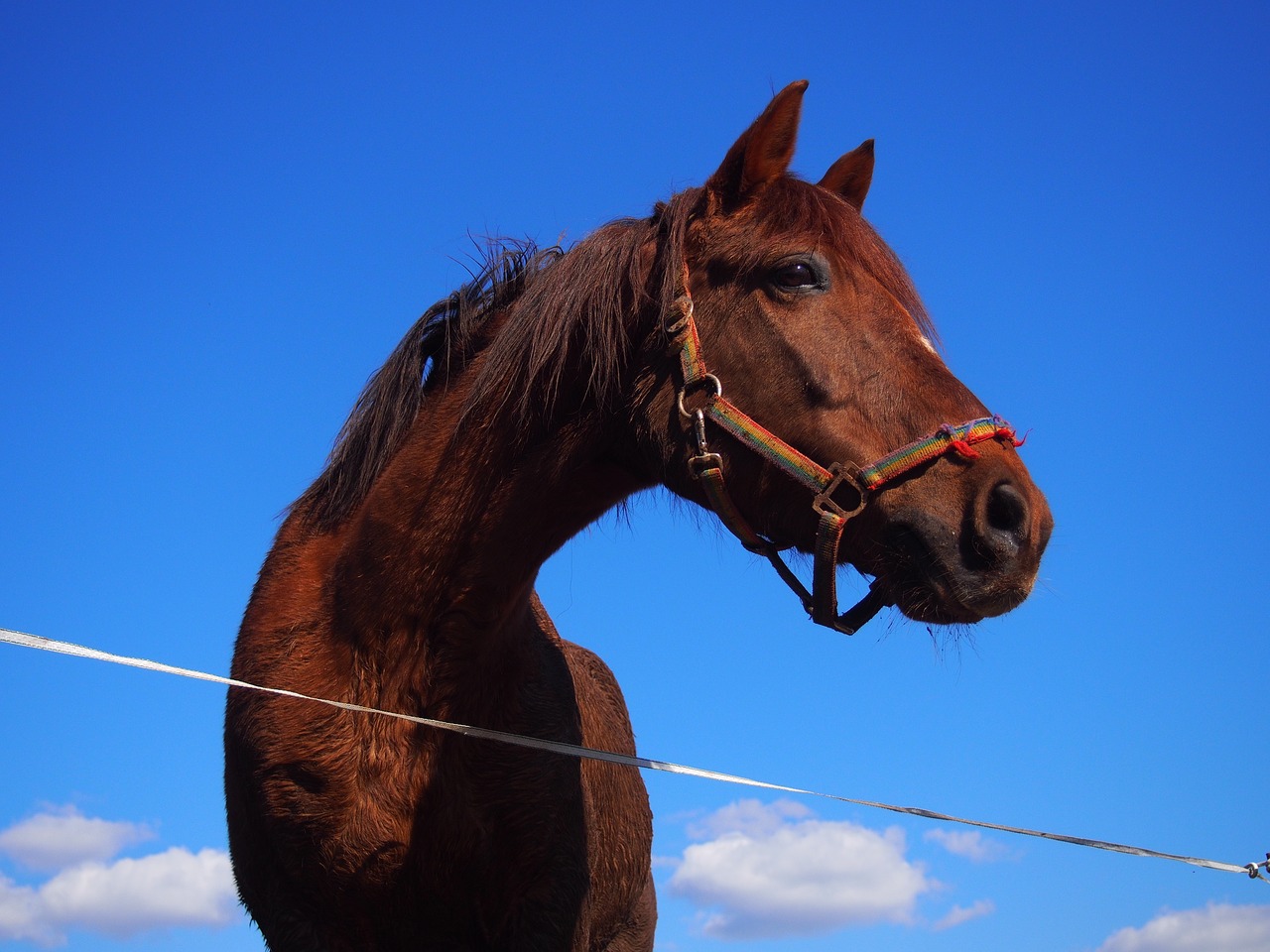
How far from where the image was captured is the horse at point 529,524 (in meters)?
3.93

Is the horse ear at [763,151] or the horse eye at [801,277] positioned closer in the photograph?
the horse eye at [801,277]

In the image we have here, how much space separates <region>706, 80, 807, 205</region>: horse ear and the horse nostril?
4.95 ft

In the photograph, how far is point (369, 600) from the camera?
4344 millimetres

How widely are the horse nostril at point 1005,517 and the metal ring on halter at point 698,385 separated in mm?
1002

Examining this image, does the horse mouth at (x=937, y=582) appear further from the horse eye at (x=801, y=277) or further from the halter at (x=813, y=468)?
the horse eye at (x=801, y=277)

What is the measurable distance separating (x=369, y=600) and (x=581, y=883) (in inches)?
51.2

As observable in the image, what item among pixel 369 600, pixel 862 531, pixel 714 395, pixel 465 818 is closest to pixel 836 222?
pixel 714 395

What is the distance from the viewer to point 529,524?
4355mm

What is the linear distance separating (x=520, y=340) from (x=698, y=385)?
0.76 meters

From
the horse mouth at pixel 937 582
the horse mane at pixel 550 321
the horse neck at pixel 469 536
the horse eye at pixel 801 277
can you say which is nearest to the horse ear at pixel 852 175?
the horse mane at pixel 550 321

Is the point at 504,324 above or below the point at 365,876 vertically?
above

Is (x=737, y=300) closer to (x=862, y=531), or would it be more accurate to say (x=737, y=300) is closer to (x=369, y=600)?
(x=862, y=531)

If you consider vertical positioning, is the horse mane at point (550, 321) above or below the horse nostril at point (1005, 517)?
above

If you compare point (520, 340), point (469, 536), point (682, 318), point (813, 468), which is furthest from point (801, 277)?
point (469, 536)
